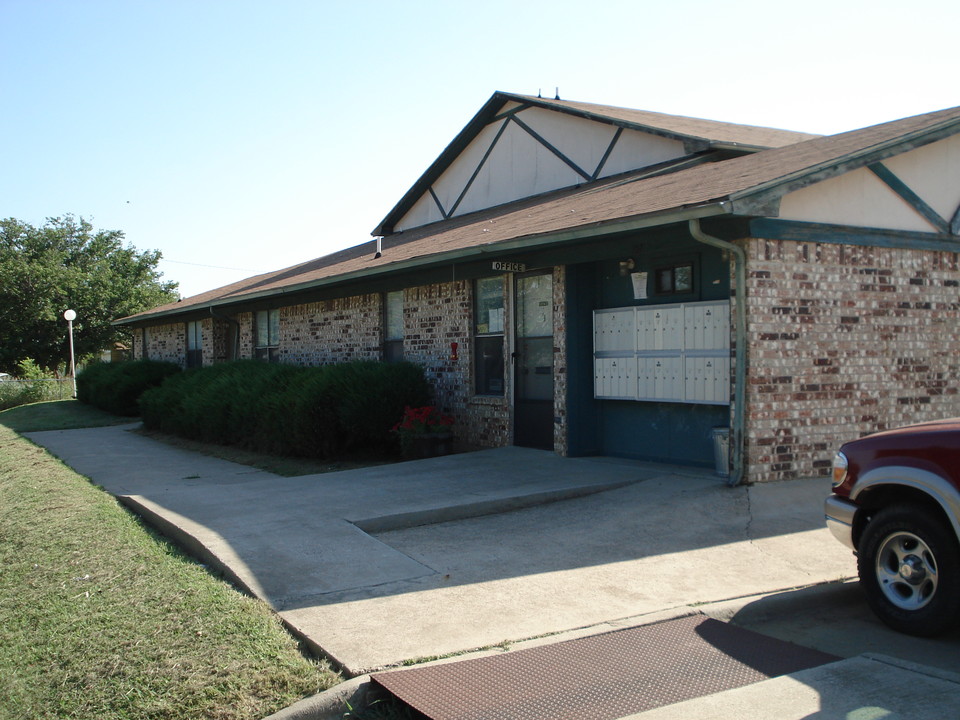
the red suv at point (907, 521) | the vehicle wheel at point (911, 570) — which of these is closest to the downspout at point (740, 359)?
the red suv at point (907, 521)

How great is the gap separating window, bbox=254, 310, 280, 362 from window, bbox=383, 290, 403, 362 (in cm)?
459

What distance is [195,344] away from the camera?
23.8 metres

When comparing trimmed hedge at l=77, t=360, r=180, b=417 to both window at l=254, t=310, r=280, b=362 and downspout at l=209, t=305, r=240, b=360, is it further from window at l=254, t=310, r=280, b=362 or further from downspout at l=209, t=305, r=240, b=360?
window at l=254, t=310, r=280, b=362

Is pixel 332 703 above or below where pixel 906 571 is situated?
below

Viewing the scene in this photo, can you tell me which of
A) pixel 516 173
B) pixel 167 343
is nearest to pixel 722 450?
pixel 516 173

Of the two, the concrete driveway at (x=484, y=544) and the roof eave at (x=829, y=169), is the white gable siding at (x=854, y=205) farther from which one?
the concrete driveway at (x=484, y=544)

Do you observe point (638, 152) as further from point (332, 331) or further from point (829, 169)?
point (332, 331)

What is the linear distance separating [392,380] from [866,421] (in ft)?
20.5

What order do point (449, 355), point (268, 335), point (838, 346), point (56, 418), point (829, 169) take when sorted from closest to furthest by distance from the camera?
point (829, 169) → point (838, 346) → point (449, 355) → point (268, 335) → point (56, 418)

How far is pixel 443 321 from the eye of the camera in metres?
13.1

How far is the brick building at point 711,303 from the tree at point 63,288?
106 ft

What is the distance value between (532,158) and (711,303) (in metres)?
8.03

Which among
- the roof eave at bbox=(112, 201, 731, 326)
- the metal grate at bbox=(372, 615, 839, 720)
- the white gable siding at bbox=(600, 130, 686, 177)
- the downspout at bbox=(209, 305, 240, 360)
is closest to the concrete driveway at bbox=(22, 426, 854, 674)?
the metal grate at bbox=(372, 615, 839, 720)

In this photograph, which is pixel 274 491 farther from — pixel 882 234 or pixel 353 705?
pixel 882 234
